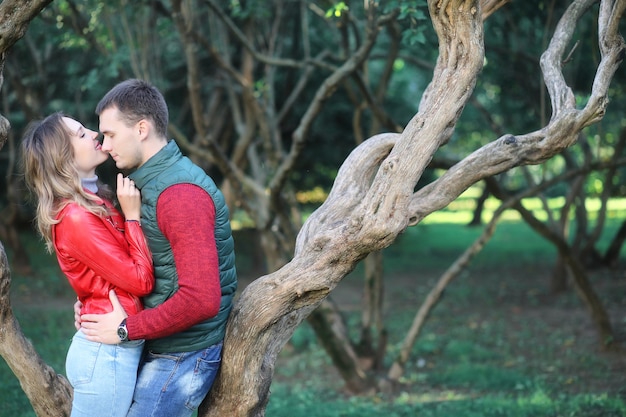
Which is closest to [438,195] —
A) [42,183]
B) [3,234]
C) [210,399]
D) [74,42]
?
[210,399]

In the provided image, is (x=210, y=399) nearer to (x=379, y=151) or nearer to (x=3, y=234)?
(x=379, y=151)

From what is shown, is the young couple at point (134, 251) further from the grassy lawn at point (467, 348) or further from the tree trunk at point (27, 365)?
the grassy lawn at point (467, 348)

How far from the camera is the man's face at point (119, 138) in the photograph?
2.76 m

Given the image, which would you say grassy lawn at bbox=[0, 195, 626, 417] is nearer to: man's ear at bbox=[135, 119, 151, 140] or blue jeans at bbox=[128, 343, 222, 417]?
blue jeans at bbox=[128, 343, 222, 417]

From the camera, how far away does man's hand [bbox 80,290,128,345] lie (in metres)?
2.69

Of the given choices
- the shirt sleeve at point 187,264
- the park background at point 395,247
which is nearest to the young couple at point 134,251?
the shirt sleeve at point 187,264

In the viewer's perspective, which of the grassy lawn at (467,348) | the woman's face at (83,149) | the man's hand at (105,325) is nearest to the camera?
the man's hand at (105,325)

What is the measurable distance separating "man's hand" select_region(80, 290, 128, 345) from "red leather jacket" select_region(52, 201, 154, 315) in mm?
43

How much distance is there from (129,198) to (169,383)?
71 centimetres

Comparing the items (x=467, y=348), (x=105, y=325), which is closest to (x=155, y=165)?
(x=105, y=325)

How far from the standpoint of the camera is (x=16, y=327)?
3172mm

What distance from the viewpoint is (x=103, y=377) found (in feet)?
8.85

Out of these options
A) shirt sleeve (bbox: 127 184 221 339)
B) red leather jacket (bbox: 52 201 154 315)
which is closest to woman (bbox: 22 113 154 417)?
red leather jacket (bbox: 52 201 154 315)

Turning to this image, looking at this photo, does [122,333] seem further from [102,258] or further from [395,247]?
[395,247]
